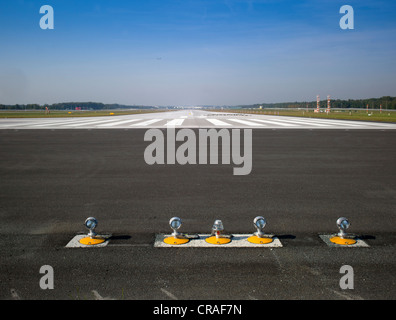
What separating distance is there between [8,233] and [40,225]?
0.41 m

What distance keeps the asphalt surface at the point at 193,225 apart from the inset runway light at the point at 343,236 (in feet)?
0.60

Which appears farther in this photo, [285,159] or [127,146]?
[127,146]

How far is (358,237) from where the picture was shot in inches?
167

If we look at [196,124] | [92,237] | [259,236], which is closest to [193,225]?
[259,236]

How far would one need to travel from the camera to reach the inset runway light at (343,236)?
4016 mm

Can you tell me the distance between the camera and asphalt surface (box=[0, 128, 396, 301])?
3.10m

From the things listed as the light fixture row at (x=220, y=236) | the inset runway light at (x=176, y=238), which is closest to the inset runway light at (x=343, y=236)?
the light fixture row at (x=220, y=236)

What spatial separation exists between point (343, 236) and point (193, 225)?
1.99 m

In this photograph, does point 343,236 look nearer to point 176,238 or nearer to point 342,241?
point 342,241
